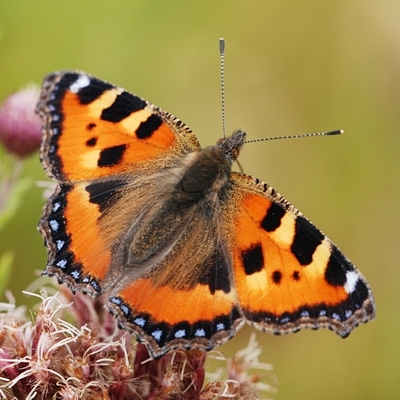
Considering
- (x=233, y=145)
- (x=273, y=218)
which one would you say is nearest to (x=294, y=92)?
(x=233, y=145)

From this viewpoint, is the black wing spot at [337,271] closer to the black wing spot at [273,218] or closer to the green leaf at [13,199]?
the black wing spot at [273,218]

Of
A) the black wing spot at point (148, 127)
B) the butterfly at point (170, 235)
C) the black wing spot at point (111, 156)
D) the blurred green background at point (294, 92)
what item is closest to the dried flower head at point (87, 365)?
the butterfly at point (170, 235)

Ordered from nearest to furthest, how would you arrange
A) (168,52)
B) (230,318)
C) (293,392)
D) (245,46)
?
(230,318)
(293,392)
(168,52)
(245,46)

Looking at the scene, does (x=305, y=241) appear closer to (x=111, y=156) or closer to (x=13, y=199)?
(x=111, y=156)

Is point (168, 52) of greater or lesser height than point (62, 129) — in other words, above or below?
above

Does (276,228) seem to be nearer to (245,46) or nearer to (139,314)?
(139,314)

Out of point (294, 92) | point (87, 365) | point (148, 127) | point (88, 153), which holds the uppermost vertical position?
point (294, 92)

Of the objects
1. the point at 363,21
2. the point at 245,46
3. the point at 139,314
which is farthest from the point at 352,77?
the point at 139,314
